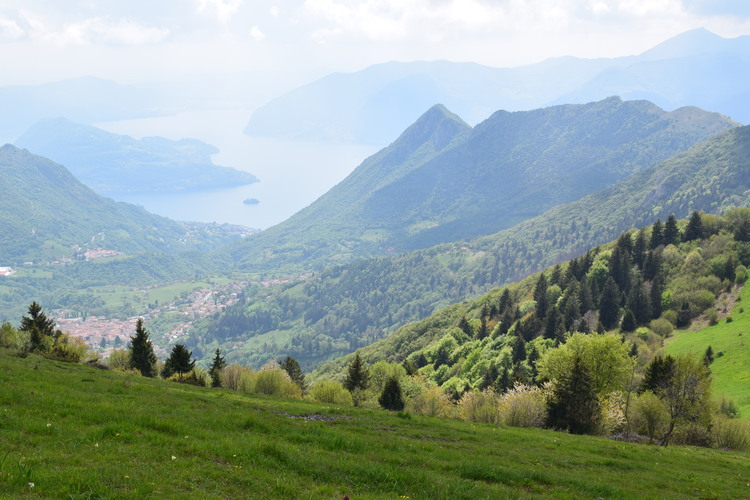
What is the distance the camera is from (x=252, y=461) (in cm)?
1405

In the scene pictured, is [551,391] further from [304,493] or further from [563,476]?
[304,493]

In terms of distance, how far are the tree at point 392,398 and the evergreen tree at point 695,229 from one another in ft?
363

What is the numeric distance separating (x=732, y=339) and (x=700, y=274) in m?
35.2

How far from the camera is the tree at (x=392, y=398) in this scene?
187ft

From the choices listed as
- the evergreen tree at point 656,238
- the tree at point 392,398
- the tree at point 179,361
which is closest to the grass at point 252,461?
the tree at point 392,398

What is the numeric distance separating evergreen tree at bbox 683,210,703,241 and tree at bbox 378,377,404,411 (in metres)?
110

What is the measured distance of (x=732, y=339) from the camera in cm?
7681

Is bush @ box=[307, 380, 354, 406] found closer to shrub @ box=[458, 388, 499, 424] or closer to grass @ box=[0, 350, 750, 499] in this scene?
shrub @ box=[458, 388, 499, 424]

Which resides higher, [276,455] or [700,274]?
[700,274]

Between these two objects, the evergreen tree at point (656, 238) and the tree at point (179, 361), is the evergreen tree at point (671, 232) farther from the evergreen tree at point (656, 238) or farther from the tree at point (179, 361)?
the tree at point (179, 361)

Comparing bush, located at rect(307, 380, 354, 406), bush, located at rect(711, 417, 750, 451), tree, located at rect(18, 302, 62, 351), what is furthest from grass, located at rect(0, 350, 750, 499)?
tree, located at rect(18, 302, 62, 351)

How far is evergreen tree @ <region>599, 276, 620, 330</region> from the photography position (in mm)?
111812

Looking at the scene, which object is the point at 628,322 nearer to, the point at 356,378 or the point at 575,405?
the point at 575,405

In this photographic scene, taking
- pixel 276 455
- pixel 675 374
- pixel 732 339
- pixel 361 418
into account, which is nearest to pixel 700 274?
pixel 732 339
